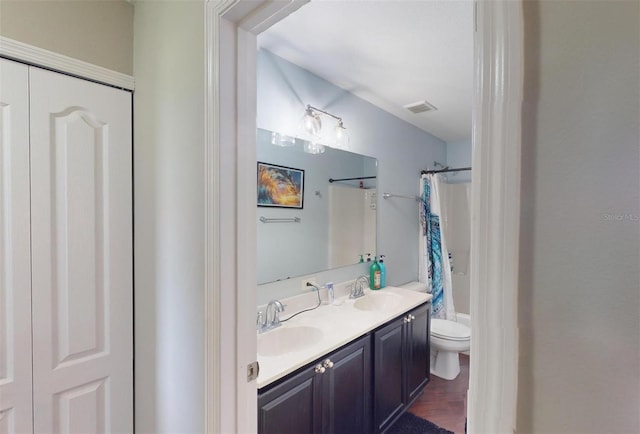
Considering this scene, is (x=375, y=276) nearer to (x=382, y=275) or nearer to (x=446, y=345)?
(x=382, y=275)

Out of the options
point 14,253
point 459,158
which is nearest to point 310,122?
point 14,253

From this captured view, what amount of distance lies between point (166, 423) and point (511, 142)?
1.37 metres

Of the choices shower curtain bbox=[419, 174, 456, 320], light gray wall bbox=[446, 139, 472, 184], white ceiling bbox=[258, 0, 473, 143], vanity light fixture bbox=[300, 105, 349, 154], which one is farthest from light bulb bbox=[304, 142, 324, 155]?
light gray wall bbox=[446, 139, 472, 184]

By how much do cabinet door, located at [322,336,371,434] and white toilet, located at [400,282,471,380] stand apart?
109 cm

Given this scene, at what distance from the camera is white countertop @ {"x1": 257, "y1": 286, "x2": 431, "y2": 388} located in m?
1.25

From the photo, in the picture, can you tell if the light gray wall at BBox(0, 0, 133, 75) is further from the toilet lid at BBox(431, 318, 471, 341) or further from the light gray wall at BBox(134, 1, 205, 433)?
the toilet lid at BBox(431, 318, 471, 341)

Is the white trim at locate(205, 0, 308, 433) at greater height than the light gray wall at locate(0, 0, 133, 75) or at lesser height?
lesser

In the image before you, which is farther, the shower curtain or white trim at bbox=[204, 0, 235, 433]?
the shower curtain

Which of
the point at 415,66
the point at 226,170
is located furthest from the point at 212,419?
the point at 415,66

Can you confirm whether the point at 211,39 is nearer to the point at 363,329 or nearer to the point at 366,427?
the point at 363,329

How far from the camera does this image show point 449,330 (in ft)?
9.03

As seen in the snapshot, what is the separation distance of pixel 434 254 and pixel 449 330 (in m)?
0.73

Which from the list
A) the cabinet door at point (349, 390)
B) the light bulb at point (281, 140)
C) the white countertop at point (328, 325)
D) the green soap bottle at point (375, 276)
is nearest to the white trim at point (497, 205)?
the white countertop at point (328, 325)

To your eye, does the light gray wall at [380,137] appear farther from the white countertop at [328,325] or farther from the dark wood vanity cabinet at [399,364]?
the dark wood vanity cabinet at [399,364]
